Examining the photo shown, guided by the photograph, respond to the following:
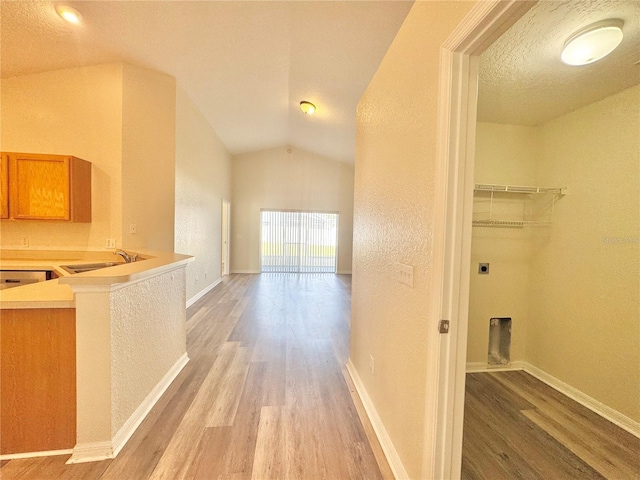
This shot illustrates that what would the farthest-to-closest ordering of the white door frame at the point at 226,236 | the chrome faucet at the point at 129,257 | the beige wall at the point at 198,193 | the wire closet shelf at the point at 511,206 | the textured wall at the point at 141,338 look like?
the white door frame at the point at 226,236
the beige wall at the point at 198,193
the chrome faucet at the point at 129,257
the wire closet shelf at the point at 511,206
the textured wall at the point at 141,338

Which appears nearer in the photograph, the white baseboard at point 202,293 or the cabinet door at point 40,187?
the cabinet door at point 40,187

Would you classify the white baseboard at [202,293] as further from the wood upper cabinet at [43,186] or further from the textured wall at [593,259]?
the textured wall at [593,259]

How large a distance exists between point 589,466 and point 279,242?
664cm

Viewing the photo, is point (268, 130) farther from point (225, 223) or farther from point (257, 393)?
point (257, 393)

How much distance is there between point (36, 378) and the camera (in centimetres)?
135

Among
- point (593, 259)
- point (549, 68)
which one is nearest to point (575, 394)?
point (593, 259)

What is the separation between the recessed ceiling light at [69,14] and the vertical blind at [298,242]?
5.06 metres

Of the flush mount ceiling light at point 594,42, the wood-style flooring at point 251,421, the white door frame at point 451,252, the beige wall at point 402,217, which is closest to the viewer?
the white door frame at point 451,252

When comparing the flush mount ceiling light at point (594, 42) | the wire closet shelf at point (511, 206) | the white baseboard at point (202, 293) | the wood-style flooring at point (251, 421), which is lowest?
the wood-style flooring at point (251, 421)

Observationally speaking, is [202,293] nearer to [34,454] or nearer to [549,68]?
[34,454]

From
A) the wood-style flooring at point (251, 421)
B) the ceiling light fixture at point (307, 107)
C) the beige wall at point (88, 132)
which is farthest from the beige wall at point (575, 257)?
the beige wall at point (88, 132)

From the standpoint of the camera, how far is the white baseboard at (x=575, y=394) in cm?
163

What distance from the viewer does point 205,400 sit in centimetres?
183

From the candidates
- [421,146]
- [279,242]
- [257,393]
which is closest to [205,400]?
[257,393]
